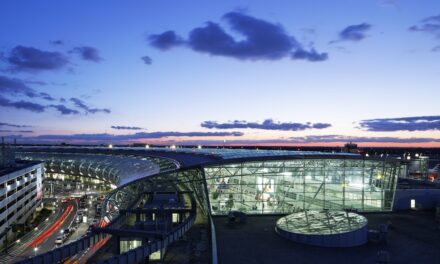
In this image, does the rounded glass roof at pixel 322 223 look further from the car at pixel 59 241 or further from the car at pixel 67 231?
the car at pixel 67 231

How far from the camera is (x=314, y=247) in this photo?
2945 cm

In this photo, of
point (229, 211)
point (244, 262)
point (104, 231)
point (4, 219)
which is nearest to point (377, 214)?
point (229, 211)

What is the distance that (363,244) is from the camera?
3022cm

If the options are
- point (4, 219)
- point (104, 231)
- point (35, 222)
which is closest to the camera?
point (104, 231)

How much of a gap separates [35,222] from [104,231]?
171 ft

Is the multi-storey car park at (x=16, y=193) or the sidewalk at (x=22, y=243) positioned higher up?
the multi-storey car park at (x=16, y=193)

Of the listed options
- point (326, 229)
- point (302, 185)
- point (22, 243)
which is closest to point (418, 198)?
point (302, 185)

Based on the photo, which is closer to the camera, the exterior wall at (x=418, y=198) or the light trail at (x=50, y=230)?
the exterior wall at (x=418, y=198)

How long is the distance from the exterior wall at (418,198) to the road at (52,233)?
44.7 metres

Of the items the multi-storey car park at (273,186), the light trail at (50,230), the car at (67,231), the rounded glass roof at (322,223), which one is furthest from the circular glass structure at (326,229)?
the light trail at (50,230)

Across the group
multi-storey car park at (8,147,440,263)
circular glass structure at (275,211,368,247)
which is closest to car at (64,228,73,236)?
multi-storey car park at (8,147,440,263)

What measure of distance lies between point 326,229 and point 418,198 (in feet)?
67.0

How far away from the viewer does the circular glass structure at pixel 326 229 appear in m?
29.6

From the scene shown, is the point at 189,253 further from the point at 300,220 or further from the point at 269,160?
the point at 269,160
